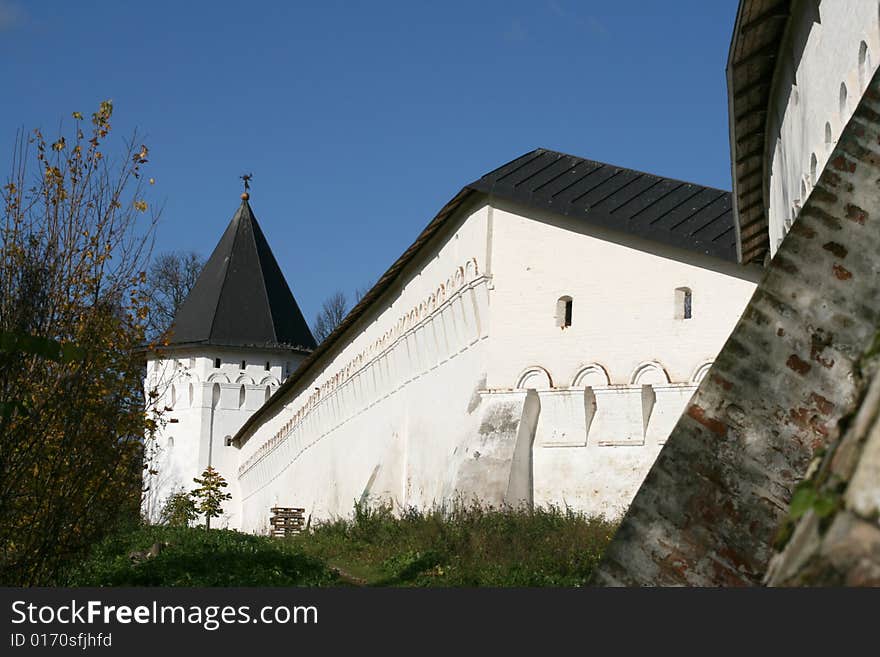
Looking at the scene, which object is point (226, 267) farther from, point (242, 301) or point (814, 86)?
point (814, 86)

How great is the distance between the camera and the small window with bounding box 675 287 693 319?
1702cm

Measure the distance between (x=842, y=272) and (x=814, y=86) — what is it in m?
6.70

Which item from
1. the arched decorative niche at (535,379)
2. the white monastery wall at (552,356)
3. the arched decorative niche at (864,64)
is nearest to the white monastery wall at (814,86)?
the arched decorative niche at (864,64)

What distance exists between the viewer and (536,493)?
1778cm

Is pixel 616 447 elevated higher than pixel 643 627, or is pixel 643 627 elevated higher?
pixel 616 447

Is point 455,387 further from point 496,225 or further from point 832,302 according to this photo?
point 832,302

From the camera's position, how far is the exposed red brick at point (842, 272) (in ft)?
12.2

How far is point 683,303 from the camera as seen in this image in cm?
1708

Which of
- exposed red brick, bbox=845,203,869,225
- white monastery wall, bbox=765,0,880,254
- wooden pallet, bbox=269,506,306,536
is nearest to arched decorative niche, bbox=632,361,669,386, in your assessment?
white monastery wall, bbox=765,0,880,254

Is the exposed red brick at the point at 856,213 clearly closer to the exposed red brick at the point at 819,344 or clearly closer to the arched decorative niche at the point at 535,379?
the exposed red brick at the point at 819,344

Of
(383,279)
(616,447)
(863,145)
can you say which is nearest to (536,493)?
(616,447)

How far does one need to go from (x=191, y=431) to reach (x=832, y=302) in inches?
1677

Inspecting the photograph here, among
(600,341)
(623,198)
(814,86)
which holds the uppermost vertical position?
(623,198)

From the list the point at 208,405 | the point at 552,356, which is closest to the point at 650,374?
the point at 552,356
